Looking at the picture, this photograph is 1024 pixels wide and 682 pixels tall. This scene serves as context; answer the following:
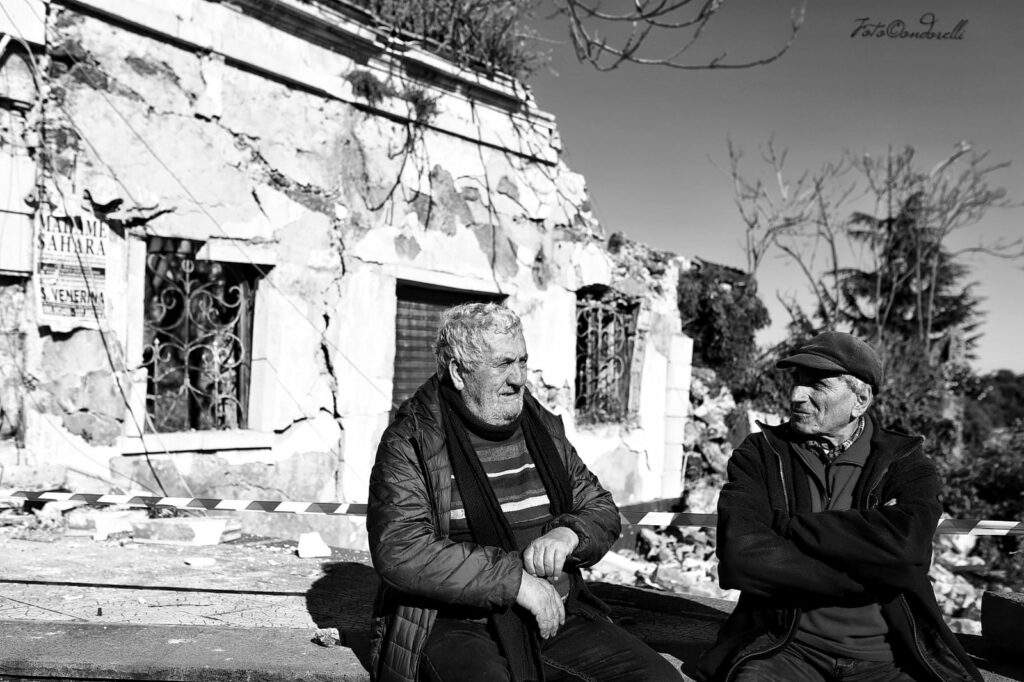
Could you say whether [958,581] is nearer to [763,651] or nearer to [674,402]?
[674,402]

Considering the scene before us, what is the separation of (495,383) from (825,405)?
1029mm

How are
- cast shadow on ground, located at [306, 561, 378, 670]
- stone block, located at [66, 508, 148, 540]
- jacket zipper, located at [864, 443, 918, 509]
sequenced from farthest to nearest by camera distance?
stone block, located at [66, 508, 148, 540] → cast shadow on ground, located at [306, 561, 378, 670] → jacket zipper, located at [864, 443, 918, 509]

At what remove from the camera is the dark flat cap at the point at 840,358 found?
2.64 metres

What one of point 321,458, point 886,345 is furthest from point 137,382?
point 886,345

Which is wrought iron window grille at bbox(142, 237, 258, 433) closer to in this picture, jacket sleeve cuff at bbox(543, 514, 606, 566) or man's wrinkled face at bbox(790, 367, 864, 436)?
jacket sleeve cuff at bbox(543, 514, 606, 566)

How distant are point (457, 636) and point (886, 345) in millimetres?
14134

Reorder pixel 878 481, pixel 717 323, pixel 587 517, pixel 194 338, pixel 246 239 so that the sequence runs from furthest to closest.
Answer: pixel 717 323, pixel 246 239, pixel 194 338, pixel 587 517, pixel 878 481

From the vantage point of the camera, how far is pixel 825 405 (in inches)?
104

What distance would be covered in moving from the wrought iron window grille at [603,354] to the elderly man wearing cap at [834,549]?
6.14 m

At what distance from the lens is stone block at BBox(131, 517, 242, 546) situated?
4926 millimetres

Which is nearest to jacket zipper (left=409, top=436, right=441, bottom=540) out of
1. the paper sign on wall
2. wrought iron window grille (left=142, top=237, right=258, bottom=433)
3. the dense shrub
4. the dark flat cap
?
the dark flat cap

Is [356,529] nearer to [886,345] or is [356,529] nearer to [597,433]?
[597,433]

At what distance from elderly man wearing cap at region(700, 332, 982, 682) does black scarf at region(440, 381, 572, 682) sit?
0.54m

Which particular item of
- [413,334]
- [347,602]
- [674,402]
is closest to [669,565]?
[674,402]
